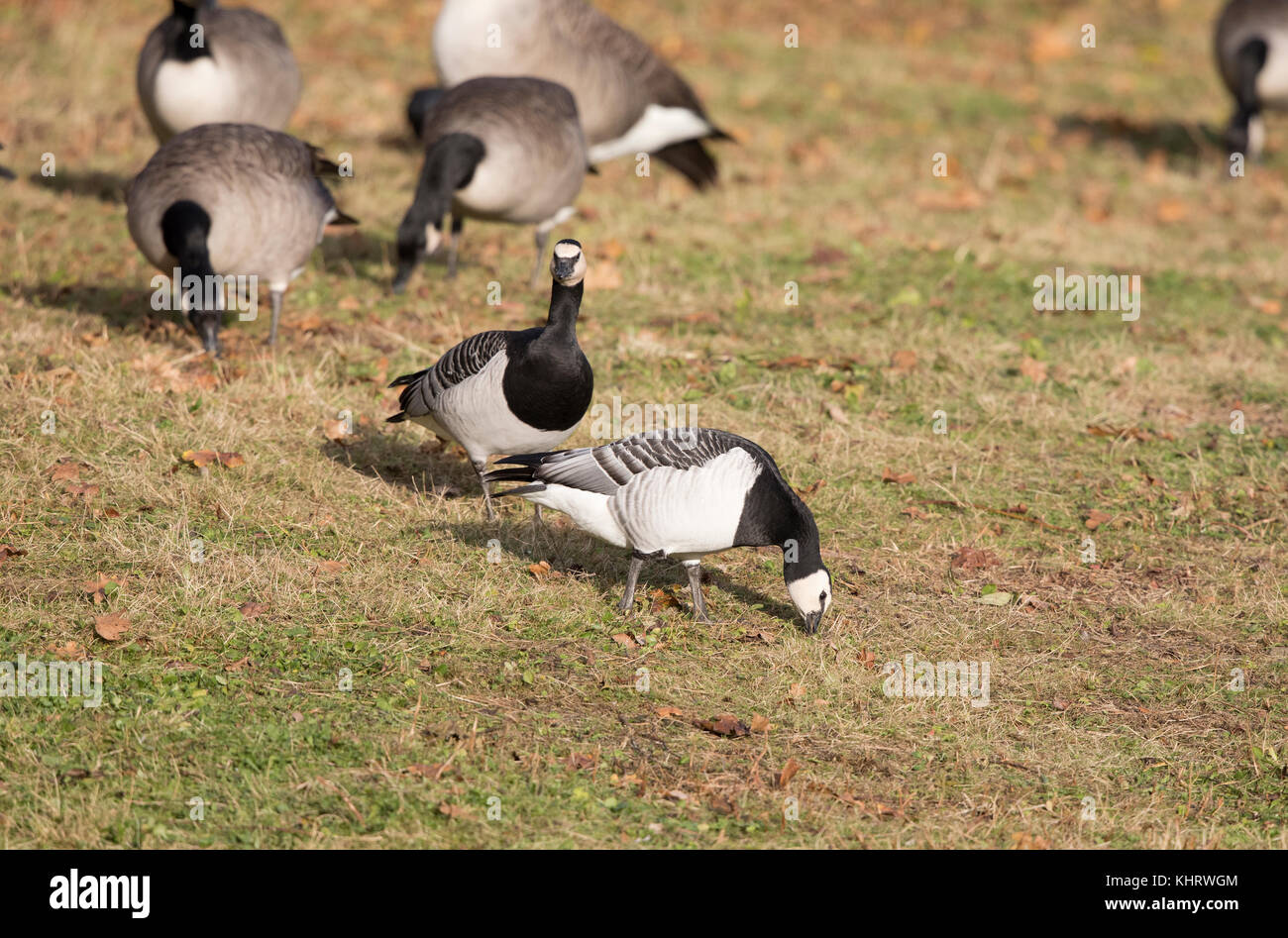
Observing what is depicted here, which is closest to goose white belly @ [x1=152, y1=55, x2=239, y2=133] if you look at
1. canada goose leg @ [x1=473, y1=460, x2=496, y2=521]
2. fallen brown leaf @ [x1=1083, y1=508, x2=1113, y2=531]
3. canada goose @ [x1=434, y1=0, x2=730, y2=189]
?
canada goose @ [x1=434, y1=0, x2=730, y2=189]

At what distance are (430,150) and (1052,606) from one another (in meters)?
5.88

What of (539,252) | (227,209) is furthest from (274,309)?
(539,252)

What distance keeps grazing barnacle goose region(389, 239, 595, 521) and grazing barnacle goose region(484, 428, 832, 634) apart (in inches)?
14.6

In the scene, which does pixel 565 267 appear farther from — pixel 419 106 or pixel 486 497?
pixel 419 106

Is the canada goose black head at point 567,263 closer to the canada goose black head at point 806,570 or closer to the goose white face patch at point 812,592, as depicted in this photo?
the canada goose black head at point 806,570

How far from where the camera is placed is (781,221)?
1292 centimetres

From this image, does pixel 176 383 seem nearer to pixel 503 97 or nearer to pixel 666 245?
pixel 503 97

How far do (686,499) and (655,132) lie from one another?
27.5 ft

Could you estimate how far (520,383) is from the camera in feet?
20.9

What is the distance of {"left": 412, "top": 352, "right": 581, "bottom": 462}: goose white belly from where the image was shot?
257 inches

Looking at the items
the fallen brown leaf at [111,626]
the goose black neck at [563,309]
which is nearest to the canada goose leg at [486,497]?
the goose black neck at [563,309]

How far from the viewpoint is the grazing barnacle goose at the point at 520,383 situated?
6340 mm
